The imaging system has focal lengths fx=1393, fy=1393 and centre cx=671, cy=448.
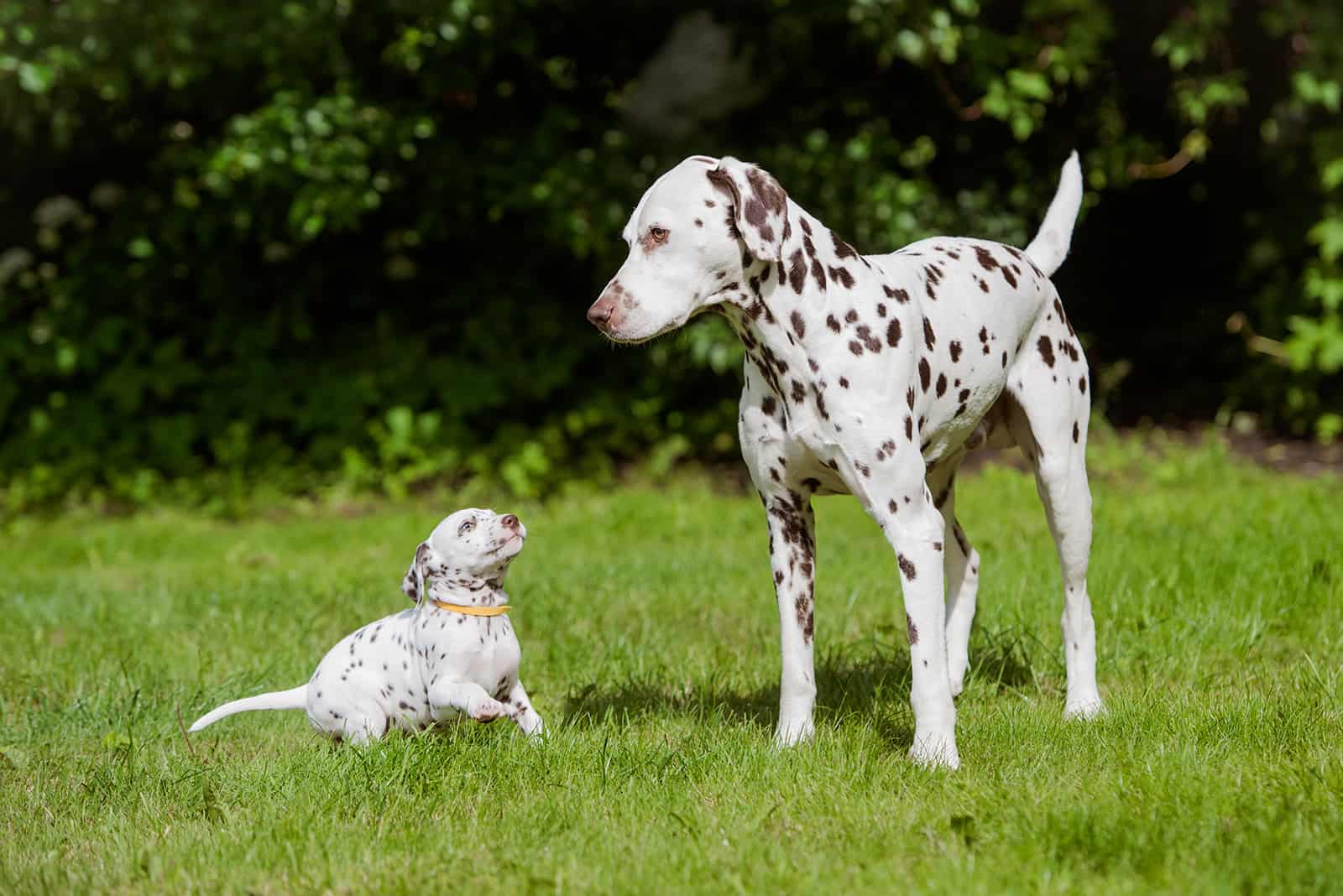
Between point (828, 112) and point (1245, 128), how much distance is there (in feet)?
10.1

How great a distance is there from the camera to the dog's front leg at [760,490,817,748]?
4336 mm

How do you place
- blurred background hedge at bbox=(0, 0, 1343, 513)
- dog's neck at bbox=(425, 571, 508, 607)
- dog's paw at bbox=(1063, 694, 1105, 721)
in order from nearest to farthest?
dog's neck at bbox=(425, 571, 508, 607)
dog's paw at bbox=(1063, 694, 1105, 721)
blurred background hedge at bbox=(0, 0, 1343, 513)

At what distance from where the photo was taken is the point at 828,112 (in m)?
10.3

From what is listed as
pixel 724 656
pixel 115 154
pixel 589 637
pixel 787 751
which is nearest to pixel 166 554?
pixel 115 154

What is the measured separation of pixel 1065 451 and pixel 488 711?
2101mm

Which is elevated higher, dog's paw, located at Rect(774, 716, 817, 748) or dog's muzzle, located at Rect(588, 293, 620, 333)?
dog's muzzle, located at Rect(588, 293, 620, 333)

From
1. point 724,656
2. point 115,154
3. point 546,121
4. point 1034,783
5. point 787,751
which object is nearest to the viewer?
point 1034,783

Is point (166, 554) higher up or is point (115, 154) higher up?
point (115, 154)

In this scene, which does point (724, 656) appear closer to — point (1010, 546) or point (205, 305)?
point (1010, 546)

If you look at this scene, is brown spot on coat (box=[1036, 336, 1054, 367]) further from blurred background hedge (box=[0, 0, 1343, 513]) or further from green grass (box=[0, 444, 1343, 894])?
blurred background hedge (box=[0, 0, 1343, 513])

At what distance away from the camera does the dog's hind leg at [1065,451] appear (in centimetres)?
465

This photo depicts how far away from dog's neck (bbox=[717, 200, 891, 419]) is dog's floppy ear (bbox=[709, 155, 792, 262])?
0.24 feet

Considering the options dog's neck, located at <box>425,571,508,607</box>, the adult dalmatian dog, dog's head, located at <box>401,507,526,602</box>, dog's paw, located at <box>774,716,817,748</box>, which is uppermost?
the adult dalmatian dog

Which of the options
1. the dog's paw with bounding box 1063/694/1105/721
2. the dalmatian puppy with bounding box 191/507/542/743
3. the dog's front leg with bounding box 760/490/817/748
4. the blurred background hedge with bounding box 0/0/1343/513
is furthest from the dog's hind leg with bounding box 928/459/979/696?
the blurred background hedge with bounding box 0/0/1343/513
